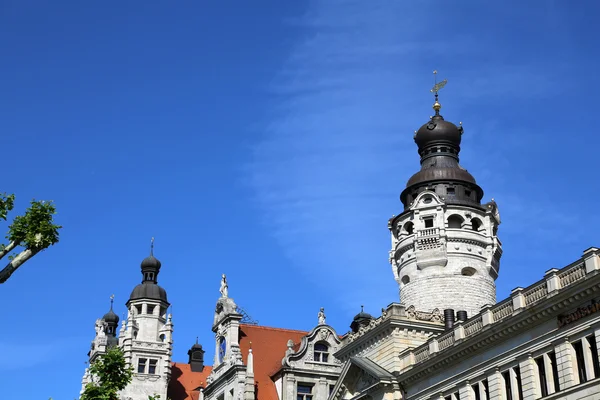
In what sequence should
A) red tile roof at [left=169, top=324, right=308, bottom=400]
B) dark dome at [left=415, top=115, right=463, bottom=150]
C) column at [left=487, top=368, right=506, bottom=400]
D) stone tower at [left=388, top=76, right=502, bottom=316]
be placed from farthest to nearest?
red tile roof at [left=169, top=324, right=308, bottom=400] < dark dome at [left=415, top=115, right=463, bottom=150] < stone tower at [left=388, top=76, right=502, bottom=316] < column at [left=487, top=368, right=506, bottom=400]

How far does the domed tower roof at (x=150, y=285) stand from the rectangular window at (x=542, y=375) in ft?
164

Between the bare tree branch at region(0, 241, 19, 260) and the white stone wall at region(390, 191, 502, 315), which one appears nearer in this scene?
the bare tree branch at region(0, 241, 19, 260)

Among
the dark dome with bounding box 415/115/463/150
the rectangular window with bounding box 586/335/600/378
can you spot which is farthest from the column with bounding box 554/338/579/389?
the dark dome with bounding box 415/115/463/150

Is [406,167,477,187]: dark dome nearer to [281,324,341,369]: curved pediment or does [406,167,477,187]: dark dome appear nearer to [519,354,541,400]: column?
[281,324,341,369]: curved pediment

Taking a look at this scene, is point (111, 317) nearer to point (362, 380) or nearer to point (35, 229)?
point (362, 380)

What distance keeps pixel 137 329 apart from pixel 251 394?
813 inches

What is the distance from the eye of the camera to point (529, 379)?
127ft

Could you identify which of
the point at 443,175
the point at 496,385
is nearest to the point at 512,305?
the point at 496,385

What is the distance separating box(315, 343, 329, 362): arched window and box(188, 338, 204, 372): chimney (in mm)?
22292

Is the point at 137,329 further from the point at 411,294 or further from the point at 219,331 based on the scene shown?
the point at 411,294

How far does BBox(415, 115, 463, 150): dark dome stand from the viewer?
6412 centimetres

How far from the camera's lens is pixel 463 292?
5775 centimetres

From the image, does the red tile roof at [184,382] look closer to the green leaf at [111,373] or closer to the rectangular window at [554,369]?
the green leaf at [111,373]

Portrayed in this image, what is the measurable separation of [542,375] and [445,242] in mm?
20869
